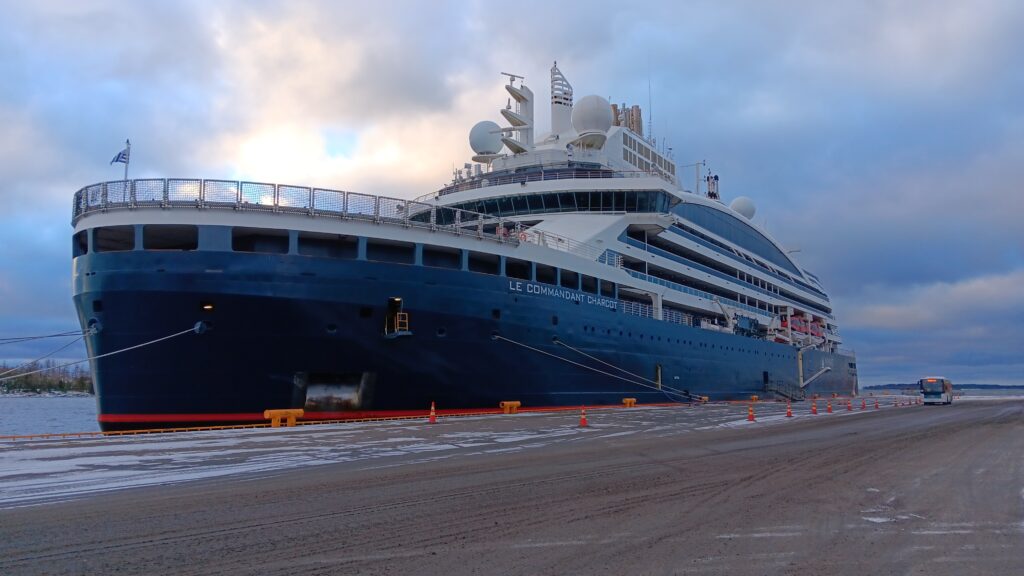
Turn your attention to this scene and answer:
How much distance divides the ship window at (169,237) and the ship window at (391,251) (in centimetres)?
467

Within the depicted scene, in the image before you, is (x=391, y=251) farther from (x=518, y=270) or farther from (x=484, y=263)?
(x=518, y=270)

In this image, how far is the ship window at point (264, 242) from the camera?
59.6ft

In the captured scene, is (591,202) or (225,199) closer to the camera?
(225,199)

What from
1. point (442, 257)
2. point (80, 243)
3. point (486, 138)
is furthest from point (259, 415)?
point (486, 138)

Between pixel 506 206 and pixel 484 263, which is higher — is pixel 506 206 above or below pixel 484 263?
above

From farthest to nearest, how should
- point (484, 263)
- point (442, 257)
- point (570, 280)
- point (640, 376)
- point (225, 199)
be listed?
point (640, 376) → point (570, 280) → point (484, 263) → point (442, 257) → point (225, 199)

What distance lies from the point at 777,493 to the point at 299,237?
46.2 ft

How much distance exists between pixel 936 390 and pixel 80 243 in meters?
54.1

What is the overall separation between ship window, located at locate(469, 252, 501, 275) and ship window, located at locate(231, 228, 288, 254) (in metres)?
5.82

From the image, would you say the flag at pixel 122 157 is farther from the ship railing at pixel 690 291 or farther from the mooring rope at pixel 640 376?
the ship railing at pixel 690 291

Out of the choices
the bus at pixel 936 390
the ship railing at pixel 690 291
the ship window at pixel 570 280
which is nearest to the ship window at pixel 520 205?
the ship railing at pixel 690 291

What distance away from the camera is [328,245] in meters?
19.0

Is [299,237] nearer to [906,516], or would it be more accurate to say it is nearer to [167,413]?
[167,413]

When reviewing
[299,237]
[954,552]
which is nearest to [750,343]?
[299,237]
